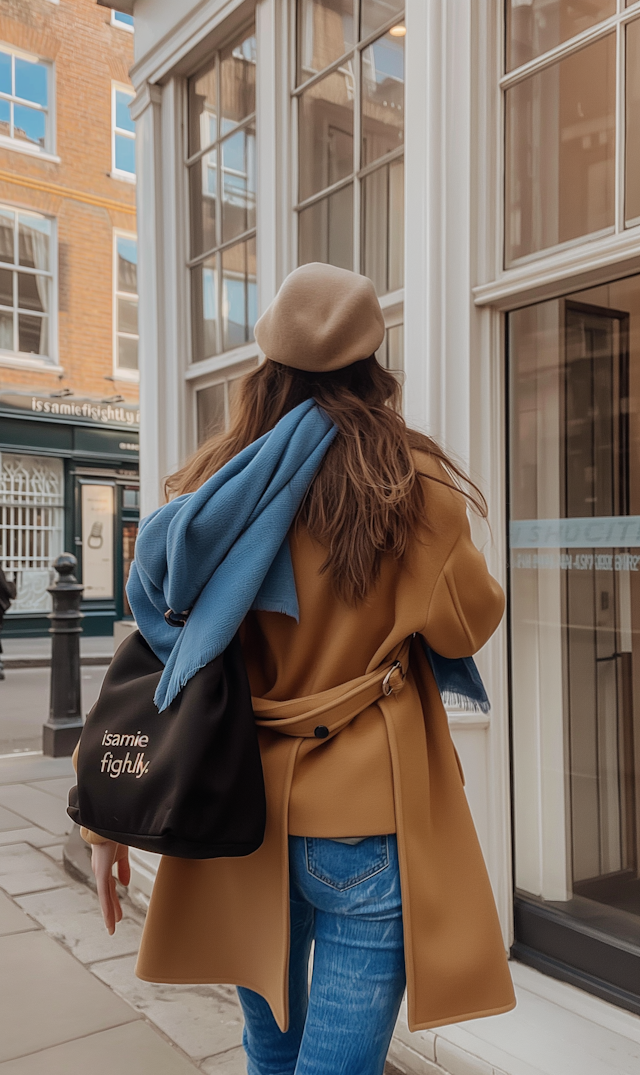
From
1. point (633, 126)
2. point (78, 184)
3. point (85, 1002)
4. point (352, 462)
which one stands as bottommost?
point (85, 1002)

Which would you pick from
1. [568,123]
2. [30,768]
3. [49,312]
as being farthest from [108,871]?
[49,312]

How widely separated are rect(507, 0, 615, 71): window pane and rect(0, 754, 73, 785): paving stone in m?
4.99

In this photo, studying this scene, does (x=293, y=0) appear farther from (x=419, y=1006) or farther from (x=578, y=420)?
(x=419, y=1006)

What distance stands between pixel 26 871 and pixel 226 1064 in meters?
1.91

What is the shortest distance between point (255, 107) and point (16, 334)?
490 inches

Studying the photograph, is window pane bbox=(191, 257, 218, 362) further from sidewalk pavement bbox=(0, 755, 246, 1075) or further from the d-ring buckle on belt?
the d-ring buckle on belt

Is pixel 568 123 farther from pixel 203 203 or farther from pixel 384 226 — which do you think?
pixel 203 203

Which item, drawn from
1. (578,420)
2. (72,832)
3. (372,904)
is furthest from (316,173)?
(72,832)

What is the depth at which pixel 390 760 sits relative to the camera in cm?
132

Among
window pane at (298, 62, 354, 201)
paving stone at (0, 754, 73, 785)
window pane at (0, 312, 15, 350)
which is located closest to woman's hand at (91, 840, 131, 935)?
window pane at (298, 62, 354, 201)

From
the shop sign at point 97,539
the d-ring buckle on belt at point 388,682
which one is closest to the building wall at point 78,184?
the shop sign at point 97,539

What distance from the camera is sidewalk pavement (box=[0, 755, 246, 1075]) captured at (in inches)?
100

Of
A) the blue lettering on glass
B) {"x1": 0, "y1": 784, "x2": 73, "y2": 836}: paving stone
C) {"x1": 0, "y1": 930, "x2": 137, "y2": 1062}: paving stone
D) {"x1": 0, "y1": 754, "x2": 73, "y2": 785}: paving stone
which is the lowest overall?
{"x1": 0, "y1": 754, "x2": 73, "y2": 785}: paving stone

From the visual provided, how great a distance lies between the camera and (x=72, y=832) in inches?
177
